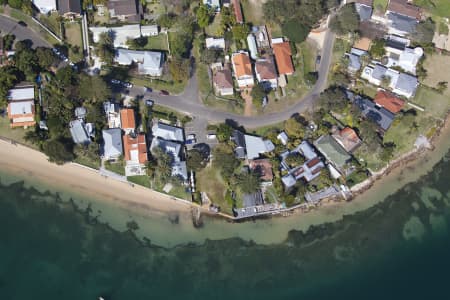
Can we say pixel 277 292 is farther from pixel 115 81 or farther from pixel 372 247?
pixel 115 81

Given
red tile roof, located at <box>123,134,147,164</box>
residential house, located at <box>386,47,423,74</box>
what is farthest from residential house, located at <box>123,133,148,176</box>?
residential house, located at <box>386,47,423,74</box>

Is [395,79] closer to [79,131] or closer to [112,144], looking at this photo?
[112,144]

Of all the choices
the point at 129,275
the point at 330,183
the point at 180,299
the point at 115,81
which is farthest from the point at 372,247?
the point at 115,81

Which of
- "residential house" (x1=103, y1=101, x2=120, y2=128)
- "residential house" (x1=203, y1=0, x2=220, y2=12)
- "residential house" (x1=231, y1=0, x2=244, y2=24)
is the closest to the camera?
"residential house" (x1=103, y1=101, x2=120, y2=128)

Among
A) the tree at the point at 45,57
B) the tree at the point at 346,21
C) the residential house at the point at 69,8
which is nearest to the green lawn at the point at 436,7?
the tree at the point at 346,21

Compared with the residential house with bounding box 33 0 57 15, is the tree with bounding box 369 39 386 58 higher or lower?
lower

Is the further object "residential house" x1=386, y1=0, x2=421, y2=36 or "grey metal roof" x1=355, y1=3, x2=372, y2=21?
"grey metal roof" x1=355, y1=3, x2=372, y2=21

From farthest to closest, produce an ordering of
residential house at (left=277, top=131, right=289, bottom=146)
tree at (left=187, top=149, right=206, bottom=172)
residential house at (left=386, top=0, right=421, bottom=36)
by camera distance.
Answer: residential house at (left=386, top=0, right=421, bottom=36) < residential house at (left=277, top=131, right=289, bottom=146) < tree at (left=187, top=149, right=206, bottom=172)

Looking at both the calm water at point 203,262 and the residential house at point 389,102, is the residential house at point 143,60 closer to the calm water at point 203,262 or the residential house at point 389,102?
the calm water at point 203,262

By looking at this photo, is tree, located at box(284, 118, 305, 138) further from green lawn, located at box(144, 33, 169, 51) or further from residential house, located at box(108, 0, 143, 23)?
residential house, located at box(108, 0, 143, 23)
